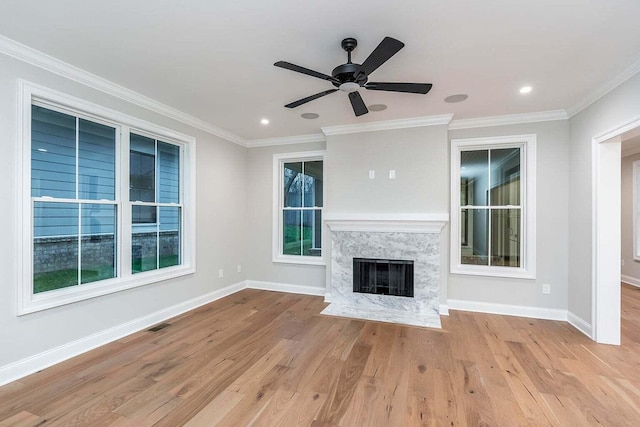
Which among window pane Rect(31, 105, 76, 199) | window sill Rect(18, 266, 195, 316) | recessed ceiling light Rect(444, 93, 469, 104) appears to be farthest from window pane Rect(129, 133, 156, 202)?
recessed ceiling light Rect(444, 93, 469, 104)

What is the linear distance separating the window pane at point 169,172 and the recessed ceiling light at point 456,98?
3.57m

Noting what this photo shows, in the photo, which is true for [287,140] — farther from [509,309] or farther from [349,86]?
[509,309]

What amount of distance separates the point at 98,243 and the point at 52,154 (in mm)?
957

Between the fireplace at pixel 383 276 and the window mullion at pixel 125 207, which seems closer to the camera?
the window mullion at pixel 125 207

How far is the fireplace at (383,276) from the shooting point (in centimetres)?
419

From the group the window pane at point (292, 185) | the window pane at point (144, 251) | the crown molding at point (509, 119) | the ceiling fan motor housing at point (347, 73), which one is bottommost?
the window pane at point (144, 251)

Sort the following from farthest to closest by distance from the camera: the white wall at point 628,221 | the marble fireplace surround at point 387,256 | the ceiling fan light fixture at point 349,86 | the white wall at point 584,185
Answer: the white wall at point 628,221 < the marble fireplace surround at point 387,256 < the white wall at point 584,185 < the ceiling fan light fixture at point 349,86

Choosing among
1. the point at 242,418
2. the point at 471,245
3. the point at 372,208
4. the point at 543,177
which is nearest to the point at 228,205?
the point at 372,208

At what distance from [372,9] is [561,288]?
13.3ft

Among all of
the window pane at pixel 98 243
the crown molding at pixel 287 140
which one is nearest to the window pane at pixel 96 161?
the window pane at pixel 98 243

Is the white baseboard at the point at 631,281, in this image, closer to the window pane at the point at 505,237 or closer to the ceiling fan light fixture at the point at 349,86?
the window pane at the point at 505,237

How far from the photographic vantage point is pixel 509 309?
4.00 meters

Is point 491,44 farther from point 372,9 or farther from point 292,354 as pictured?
point 292,354

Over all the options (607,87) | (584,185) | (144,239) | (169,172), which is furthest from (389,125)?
(144,239)
